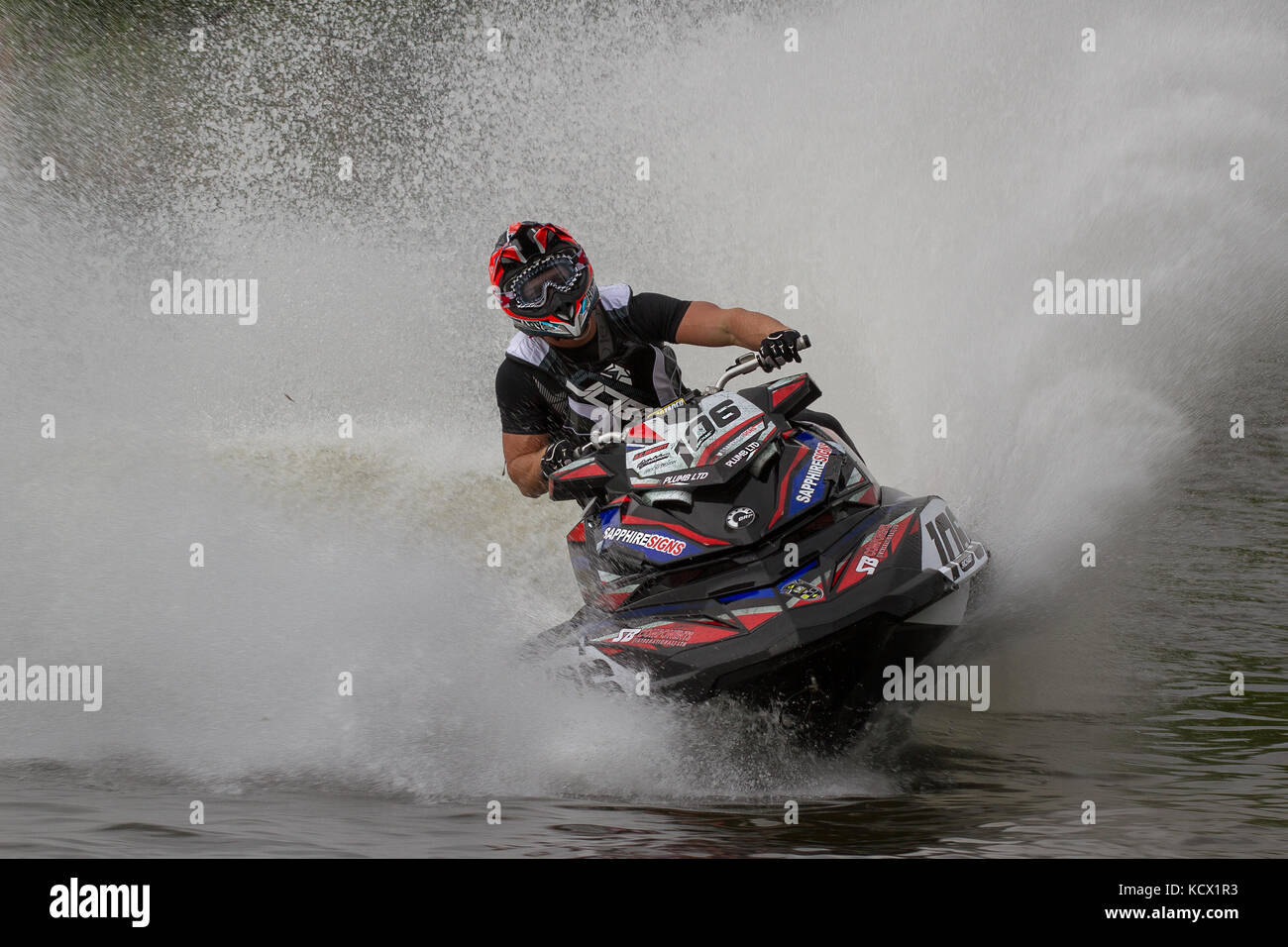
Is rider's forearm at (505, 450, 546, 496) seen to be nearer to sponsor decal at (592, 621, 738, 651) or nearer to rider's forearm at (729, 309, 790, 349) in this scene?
rider's forearm at (729, 309, 790, 349)

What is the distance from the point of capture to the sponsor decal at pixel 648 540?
4.79m

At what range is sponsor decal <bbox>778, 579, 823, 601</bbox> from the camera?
4527 millimetres

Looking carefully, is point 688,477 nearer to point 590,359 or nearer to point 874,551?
point 874,551

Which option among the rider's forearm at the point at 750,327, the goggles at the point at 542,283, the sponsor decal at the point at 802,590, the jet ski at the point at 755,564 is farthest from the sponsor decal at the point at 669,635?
the rider's forearm at the point at 750,327

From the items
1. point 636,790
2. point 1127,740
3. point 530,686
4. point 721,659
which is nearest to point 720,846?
point 721,659

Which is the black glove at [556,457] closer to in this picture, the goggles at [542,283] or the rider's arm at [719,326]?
the goggles at [542,283]

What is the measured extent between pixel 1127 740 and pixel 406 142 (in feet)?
32.5

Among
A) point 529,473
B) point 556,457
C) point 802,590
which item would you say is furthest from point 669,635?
point 529,473

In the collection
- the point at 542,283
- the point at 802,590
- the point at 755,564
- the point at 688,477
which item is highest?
Answer: the point at 542,283

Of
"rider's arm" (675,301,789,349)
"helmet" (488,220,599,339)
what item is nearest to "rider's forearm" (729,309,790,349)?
"rider's arm" (675,301,789,349)

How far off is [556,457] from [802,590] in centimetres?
137

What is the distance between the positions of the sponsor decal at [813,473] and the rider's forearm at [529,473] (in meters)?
1.40

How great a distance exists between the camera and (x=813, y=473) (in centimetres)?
496
